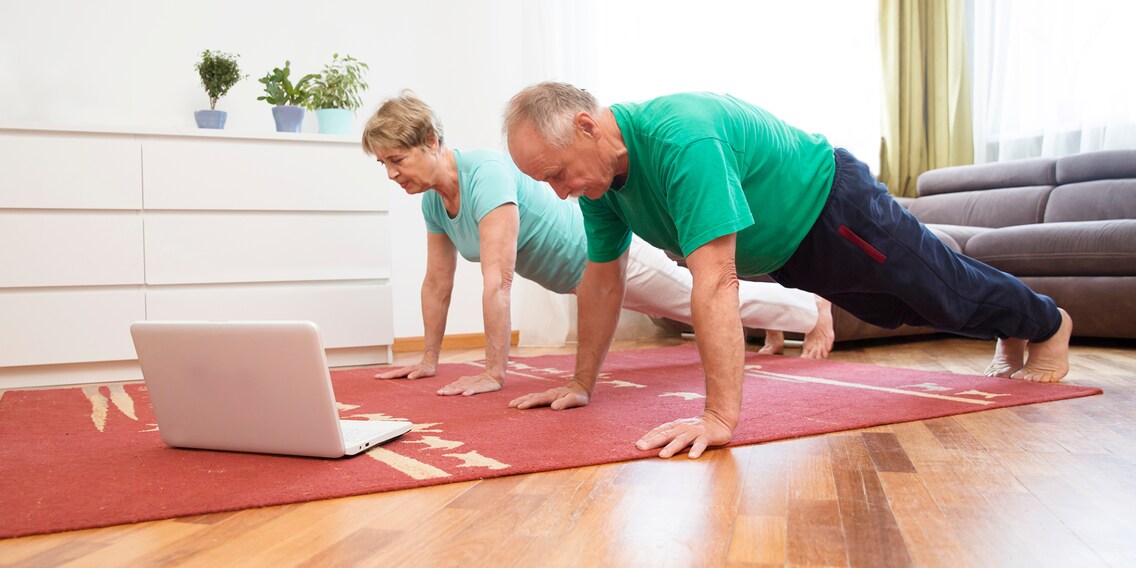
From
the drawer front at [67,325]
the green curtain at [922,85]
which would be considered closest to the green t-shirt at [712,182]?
the drawer front at [67,325]

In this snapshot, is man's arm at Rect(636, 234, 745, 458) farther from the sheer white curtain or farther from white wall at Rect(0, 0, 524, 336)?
the sheer white curtain

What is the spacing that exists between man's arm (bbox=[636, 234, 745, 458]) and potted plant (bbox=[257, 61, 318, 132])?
244cm

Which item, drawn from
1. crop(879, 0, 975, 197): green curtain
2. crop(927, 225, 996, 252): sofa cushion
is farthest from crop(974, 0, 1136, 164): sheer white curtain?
crop(927, 225, 996, 252): sofa cushion

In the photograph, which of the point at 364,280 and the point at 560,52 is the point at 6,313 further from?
the point at 560,52

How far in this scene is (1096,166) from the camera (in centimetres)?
391

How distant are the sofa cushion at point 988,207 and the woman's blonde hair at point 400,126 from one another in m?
2.61

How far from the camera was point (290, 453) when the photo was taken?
4.99 ft

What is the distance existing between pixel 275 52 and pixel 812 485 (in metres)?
3.34

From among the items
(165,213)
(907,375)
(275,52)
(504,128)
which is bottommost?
(907,375)

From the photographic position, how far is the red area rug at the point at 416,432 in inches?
50.7

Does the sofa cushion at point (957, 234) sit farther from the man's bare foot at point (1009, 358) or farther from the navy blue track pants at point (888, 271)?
the navy blue track pants at point (888, 271)

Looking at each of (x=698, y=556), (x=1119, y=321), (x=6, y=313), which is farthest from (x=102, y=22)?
(x=1119, y=321)

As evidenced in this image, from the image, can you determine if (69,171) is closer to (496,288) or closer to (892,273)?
(496,288)

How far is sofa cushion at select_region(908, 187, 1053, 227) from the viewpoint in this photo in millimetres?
4055
